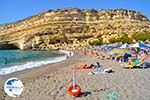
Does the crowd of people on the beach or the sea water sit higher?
the crowd of people on the beach

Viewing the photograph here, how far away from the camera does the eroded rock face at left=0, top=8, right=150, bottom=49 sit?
4619 inches

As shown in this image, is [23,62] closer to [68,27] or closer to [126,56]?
[126,56]

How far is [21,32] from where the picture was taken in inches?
5413

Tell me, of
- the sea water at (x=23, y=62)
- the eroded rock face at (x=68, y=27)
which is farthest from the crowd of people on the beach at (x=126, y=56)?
the eroded rock face at (x=68, y=27)

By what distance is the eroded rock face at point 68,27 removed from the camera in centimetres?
11731

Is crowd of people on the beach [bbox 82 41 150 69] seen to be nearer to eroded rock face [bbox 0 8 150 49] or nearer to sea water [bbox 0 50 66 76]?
sea water [bbox 0 50 66 76]

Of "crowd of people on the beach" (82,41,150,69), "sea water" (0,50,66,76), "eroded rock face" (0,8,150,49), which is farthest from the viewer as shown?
"eroded rock face" (0,8,150,49)

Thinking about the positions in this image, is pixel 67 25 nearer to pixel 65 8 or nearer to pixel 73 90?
pixel 65 8

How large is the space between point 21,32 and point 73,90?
127m

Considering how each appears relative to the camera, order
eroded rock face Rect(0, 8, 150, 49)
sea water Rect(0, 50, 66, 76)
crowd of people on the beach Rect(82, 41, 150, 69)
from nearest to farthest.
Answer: crowd of people on the beach Rect(82, 41, 150, 69), sea water Rect(0, 50, 66, 76), eroded rock face Rect(0, 8, 150, 49)

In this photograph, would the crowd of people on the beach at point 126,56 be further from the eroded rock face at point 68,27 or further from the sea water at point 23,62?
the eroded rock face at point 68,27

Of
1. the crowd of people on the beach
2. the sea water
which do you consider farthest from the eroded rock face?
the crowd of people on the beach

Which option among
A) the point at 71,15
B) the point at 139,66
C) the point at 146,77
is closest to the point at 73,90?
the point at 146,77

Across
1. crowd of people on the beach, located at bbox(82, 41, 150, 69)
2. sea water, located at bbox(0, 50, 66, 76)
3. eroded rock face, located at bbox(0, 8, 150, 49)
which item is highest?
eroded rock face, located at bbox(0, 8, 150, 49)
